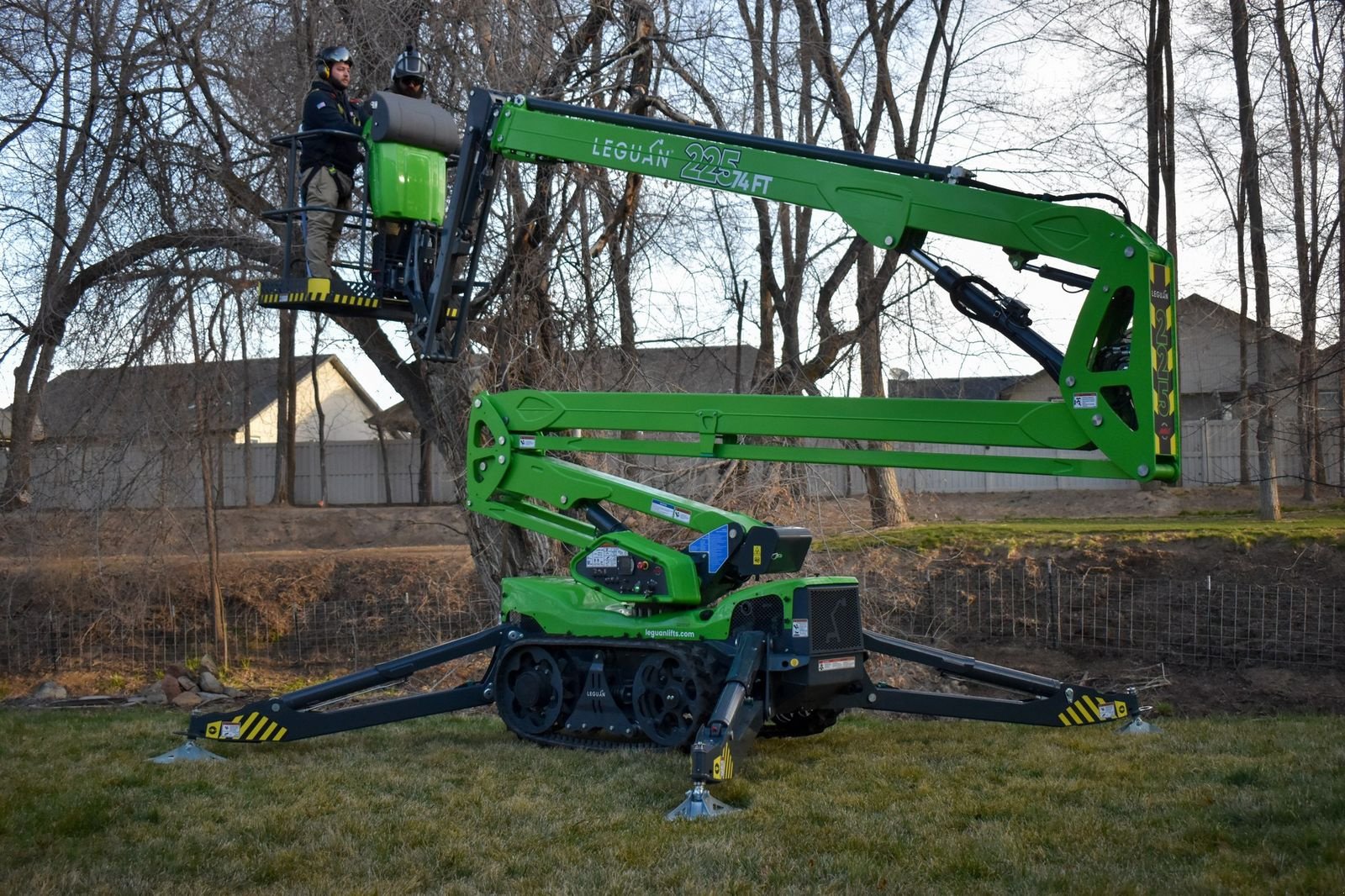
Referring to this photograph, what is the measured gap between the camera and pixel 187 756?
870 centimetres

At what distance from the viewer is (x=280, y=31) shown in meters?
12.8

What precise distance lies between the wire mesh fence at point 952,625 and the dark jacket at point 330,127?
737 cm

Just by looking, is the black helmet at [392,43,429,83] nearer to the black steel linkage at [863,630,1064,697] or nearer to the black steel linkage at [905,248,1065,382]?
the black steel linkage at [905,248,1065,382]

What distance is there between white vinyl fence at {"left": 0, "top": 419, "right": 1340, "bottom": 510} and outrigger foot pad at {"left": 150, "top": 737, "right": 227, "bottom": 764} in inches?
201

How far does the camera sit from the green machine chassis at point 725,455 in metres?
6.79

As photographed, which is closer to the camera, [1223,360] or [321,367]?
[1223,360]

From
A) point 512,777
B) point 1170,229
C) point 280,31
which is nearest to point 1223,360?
point 1170,229

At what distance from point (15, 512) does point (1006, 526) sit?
1375 centimetres

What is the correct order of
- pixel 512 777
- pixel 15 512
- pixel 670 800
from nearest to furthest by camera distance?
pixel 670 800 → pixel 512 777 → pixel 15 512

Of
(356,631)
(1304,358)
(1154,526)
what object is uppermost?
(1304,358)

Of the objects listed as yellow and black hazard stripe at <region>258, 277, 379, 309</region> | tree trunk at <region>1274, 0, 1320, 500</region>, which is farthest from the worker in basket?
tree trunk at <region>1274, 0, 1320, 500</region>

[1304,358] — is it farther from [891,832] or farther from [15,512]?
[15,512]

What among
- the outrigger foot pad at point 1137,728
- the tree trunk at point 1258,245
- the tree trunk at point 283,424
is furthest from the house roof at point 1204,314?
the tree trunk at point 283,424

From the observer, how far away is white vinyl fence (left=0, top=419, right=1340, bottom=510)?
47.7 feet
